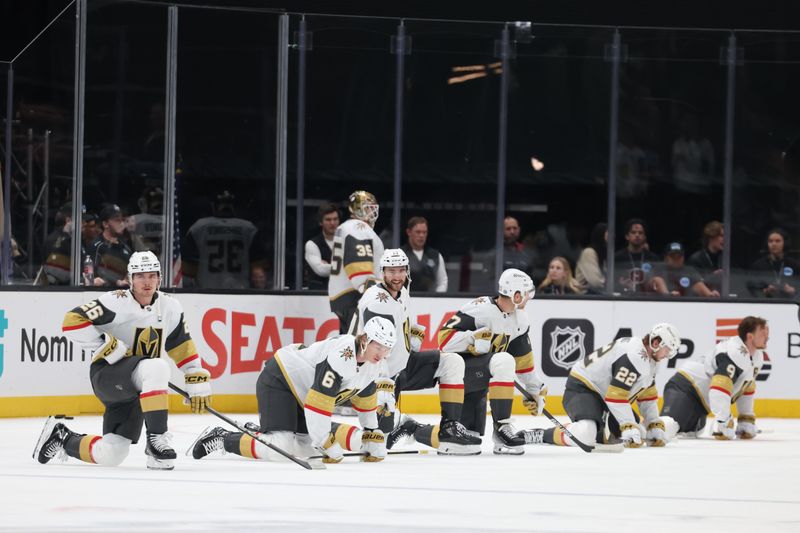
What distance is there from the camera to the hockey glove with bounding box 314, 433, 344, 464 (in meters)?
7.46

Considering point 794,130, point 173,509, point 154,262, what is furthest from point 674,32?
point 173,509

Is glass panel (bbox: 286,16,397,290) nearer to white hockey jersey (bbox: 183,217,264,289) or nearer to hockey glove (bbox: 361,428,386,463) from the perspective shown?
white hockey jersey (bbox: 183,217,264,289)

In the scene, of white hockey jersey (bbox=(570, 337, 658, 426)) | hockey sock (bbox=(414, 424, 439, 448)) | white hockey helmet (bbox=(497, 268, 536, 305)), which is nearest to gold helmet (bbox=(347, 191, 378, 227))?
white hockey helmet (bbox=(497, 268, 536, 305))

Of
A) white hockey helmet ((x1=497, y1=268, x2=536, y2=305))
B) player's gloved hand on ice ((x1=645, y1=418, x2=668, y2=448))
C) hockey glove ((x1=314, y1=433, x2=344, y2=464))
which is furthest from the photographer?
player's gloved hand on ice ((x1=645, y1=418, x2=668, y2=448))

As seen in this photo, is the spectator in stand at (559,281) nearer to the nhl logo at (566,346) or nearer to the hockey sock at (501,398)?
the nhl logo at (566,346)

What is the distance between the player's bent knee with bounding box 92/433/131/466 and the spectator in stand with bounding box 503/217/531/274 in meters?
4.80

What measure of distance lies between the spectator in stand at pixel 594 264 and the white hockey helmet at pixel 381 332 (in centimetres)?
430

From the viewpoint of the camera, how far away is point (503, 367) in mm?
8453

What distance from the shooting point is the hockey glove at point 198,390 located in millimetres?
7426

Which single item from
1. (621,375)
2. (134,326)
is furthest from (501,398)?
(134,326)

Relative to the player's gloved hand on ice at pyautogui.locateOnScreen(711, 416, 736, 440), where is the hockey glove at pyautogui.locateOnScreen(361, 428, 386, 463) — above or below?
above

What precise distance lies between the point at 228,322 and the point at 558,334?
241cm

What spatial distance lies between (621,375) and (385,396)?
1.38 meters

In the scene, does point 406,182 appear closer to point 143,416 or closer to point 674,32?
point 674,32
